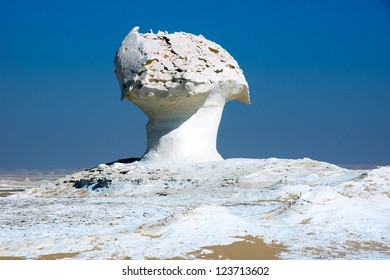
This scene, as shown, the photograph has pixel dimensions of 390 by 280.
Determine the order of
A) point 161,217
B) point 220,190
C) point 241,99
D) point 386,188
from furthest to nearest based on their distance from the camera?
1. point 241,99
2. point 220,190
3. point 386,188
4. point 161,217

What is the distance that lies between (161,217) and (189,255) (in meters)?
3.20

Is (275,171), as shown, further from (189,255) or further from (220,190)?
(189,255)

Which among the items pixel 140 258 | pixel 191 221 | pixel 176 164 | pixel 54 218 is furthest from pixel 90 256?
pixel 176 164

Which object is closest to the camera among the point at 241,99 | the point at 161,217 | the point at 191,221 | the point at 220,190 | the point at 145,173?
the point at 191,221

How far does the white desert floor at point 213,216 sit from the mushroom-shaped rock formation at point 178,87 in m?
1.66

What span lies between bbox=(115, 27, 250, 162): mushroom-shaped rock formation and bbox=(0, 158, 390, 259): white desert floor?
5.44ft

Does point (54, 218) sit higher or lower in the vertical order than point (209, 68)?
lower

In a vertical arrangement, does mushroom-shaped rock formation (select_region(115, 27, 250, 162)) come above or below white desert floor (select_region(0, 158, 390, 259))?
above

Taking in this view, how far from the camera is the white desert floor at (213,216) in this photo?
7.76 metres

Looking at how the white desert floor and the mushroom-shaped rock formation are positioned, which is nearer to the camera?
the white desert floor

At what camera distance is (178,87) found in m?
17.5

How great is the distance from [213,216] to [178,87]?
881 centimetres

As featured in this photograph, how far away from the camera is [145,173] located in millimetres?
16766

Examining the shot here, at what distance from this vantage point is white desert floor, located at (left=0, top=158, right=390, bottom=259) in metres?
7.76
